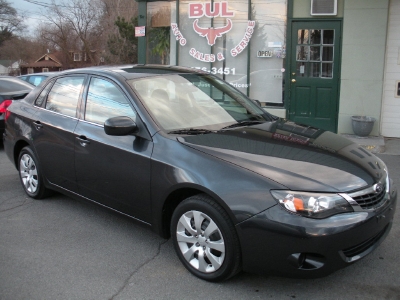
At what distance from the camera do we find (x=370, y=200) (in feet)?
10.4

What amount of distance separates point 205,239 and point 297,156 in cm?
93

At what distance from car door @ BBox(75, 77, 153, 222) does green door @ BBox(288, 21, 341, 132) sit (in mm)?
6284

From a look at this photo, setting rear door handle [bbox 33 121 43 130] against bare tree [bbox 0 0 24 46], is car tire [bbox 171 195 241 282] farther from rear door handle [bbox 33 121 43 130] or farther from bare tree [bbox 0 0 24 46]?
bare tree [bbox 0 0 24 46]

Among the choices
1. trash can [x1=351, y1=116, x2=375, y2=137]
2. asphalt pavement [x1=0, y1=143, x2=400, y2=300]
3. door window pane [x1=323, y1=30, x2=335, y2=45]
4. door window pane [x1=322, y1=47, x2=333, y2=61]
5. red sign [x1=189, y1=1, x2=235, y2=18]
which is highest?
red sign [x1=189, y1=1, x2=235, y2=18]

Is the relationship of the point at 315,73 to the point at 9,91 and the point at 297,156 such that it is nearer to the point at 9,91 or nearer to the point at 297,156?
the point at 9,91

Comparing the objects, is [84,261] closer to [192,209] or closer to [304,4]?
[192,209]

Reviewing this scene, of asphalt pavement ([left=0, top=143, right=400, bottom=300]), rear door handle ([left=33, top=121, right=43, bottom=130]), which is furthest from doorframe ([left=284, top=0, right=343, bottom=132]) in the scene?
rear door handle ([left=33, top=121, right=43, bottom=130])

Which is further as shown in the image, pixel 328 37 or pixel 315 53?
pixel 315 53

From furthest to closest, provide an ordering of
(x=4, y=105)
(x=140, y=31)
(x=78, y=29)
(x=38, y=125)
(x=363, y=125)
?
1. (x=78, y=29)
2. (x=140, y=31)
3. (x=363, y=125)
4. (x=4, y=105)
5. (x=38, y=125)

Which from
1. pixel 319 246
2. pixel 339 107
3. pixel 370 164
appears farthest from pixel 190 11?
pixel 319 246

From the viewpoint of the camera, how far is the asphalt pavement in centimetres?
330

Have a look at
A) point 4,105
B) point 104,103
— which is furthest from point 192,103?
point 4,105

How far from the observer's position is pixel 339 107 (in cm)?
949

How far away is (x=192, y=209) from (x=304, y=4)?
24.6 feet
